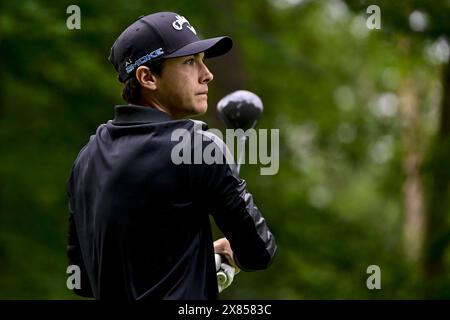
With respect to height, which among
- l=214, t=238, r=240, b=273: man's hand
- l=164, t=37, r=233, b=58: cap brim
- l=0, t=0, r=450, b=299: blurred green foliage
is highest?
l=0, t=0, r=450, b=299: blurred green foliage

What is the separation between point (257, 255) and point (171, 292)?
0.31 meters

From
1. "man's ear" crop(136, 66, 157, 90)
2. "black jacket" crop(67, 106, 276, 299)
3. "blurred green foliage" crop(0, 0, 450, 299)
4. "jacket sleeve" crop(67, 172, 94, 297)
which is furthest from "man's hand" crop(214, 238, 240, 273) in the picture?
"blurred green foliage" crop(0, 0, 450, 299)

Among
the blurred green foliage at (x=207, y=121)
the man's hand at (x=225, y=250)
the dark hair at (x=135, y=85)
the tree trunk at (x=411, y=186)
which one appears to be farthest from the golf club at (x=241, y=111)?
the tree trunk at (x=411, y=186)

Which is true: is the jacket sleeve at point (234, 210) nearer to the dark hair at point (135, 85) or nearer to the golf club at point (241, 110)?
the dark hair at point (135, 85)

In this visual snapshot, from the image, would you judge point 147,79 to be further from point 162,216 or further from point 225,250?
point 225,250

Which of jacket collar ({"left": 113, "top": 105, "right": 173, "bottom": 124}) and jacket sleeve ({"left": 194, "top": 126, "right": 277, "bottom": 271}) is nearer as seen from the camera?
jacket sleeve ({"left": 194, "top": 126, "right": 277, "bottom": 271})

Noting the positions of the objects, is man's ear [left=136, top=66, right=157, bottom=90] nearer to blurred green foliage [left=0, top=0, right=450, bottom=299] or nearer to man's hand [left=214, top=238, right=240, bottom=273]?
man's hand [left=214, top=238, right=240, bottom=273]

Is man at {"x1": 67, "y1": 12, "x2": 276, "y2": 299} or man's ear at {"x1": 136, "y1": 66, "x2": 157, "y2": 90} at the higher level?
man's ear at {"x1": 136, "y1": 66, "x2": 157, "y2": 90}

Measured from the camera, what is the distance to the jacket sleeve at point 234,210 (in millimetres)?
3086

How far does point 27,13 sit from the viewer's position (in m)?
9.99

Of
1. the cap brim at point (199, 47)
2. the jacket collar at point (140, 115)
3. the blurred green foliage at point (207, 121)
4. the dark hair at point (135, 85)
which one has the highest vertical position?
the blurred green foliage at point (207, 121)

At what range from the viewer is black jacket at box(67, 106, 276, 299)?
3094 millimetres

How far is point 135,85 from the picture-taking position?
3.35m

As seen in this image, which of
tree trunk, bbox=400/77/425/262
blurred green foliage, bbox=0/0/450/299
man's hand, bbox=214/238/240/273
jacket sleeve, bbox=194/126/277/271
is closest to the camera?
jacket sleeve, bbox=194/126/277/271
